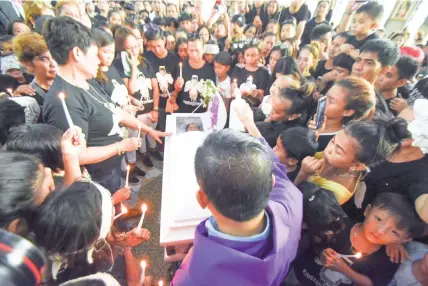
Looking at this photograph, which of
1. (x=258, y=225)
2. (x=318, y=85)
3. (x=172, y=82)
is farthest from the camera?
(x=172, y=82)

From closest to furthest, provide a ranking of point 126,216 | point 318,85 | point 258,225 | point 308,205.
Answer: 1. point 258,225
2. point 308,205
3. point 126,216
4. point 318,85

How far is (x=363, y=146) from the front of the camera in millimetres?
1239

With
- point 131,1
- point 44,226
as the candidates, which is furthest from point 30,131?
point 131,1

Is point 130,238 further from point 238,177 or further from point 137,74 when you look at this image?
point 137,74

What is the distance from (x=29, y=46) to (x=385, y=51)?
293 cm

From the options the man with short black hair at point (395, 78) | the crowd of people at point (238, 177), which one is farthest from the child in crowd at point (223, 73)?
the man with short black hair at point (395, 78)

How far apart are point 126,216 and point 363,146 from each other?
2.07m

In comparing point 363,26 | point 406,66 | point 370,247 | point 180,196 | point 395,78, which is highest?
point 363,26

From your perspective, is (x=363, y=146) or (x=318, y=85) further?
(x=318, y=85)

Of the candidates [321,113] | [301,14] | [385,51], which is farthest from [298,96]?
[301,14]

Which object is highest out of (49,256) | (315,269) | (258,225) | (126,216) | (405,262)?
(258,225)

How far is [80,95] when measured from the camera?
4.71ft

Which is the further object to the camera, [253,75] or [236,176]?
[253,75]

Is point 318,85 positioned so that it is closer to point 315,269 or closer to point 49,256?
point 315,269
